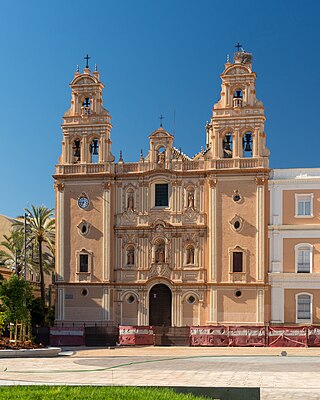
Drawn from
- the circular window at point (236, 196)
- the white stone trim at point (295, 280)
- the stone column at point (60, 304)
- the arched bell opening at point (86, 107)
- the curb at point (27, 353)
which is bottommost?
the curb at point (27, 353)

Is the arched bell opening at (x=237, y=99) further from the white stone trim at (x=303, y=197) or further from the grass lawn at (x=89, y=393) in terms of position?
the grass lawn at (x=89, y=393)

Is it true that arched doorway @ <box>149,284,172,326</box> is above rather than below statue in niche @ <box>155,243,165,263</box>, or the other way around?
below

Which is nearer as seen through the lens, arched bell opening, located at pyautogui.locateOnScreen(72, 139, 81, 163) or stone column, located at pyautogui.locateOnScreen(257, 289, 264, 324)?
stone column, located at pyautogui.locateOnScreen(257, 289, 264, 324)

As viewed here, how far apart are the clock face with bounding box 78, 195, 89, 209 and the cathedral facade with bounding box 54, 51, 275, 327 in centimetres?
8

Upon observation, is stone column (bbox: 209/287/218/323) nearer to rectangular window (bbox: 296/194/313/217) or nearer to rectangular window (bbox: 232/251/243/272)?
rectangular window (bbox: 232/251/243/272)

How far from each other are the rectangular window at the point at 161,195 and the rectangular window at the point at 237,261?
668cm

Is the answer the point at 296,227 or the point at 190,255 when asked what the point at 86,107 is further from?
the point at 296,227

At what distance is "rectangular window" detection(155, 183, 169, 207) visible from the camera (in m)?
61.6

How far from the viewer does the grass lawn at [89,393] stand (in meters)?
18.9

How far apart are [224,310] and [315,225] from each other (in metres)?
9.20

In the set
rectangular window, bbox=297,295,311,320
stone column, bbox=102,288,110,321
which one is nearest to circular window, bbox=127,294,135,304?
stone column, bbox=102,288,110,321

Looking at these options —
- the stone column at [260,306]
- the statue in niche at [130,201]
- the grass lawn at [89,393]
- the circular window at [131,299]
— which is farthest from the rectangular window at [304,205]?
the grass lawn at [89,393]

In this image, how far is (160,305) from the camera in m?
60.9

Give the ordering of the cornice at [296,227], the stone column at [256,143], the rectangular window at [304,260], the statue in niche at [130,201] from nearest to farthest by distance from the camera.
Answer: the cornice at [296,227] < the rectangular window at [304,260] < the stone column at [256,143] < the statue in niche at [130,201]
